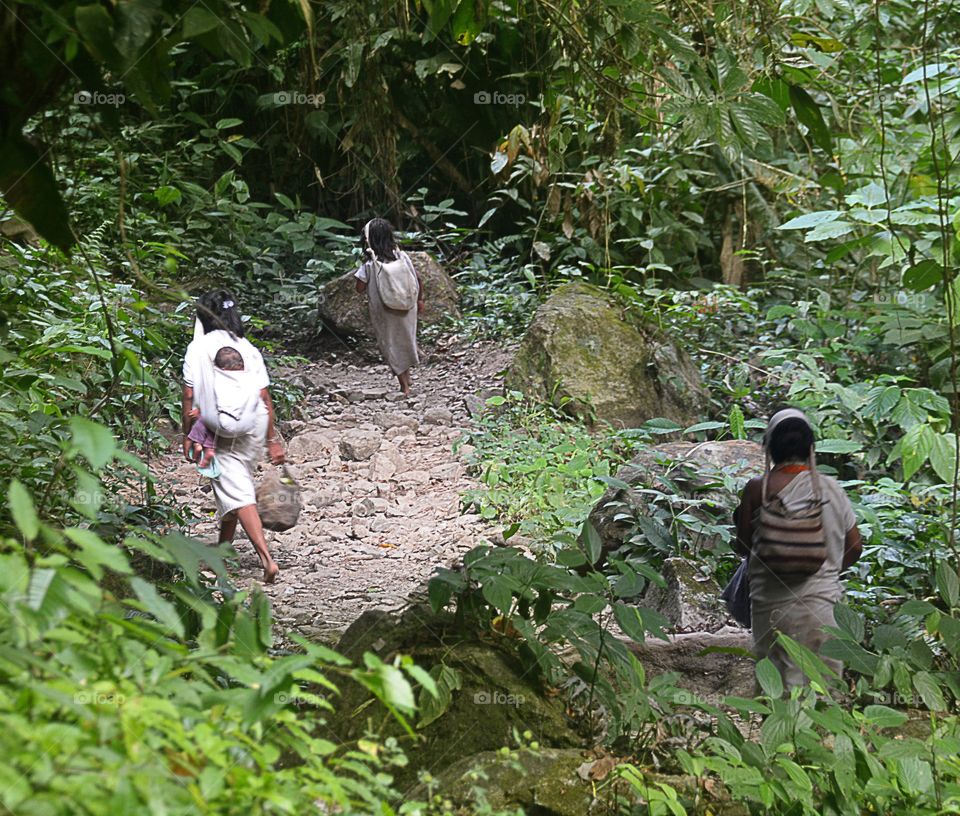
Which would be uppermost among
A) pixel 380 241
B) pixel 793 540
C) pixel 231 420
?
pixel 380 241

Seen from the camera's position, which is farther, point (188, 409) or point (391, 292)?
point (391, 292)

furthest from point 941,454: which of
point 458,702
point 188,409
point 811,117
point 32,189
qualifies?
point 32,189

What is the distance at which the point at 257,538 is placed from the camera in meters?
5.71

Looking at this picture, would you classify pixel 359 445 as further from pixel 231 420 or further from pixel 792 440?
pixel 792 440

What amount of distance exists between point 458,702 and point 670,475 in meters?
3.73

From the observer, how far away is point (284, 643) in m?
4.27

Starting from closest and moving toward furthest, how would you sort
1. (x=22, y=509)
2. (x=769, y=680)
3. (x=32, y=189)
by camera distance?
(x=22, y=509) < (x=32, y=189) < (x=769, y=680)

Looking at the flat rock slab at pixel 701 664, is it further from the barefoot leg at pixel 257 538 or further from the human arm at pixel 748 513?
the barefoot leg at pixel 257 538

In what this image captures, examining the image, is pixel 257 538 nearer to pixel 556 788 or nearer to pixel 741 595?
pixel 741 595

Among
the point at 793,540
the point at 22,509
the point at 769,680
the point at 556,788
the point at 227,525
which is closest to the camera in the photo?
the point at 22,509

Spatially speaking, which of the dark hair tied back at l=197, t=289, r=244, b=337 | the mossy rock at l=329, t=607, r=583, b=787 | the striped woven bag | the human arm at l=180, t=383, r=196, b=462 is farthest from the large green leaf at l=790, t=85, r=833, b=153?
the human arm at l=180, t=383, r=196, b=462

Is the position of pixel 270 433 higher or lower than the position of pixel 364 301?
lower

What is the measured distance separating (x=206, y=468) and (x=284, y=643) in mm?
1590

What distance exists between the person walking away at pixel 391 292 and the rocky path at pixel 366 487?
558 mm
